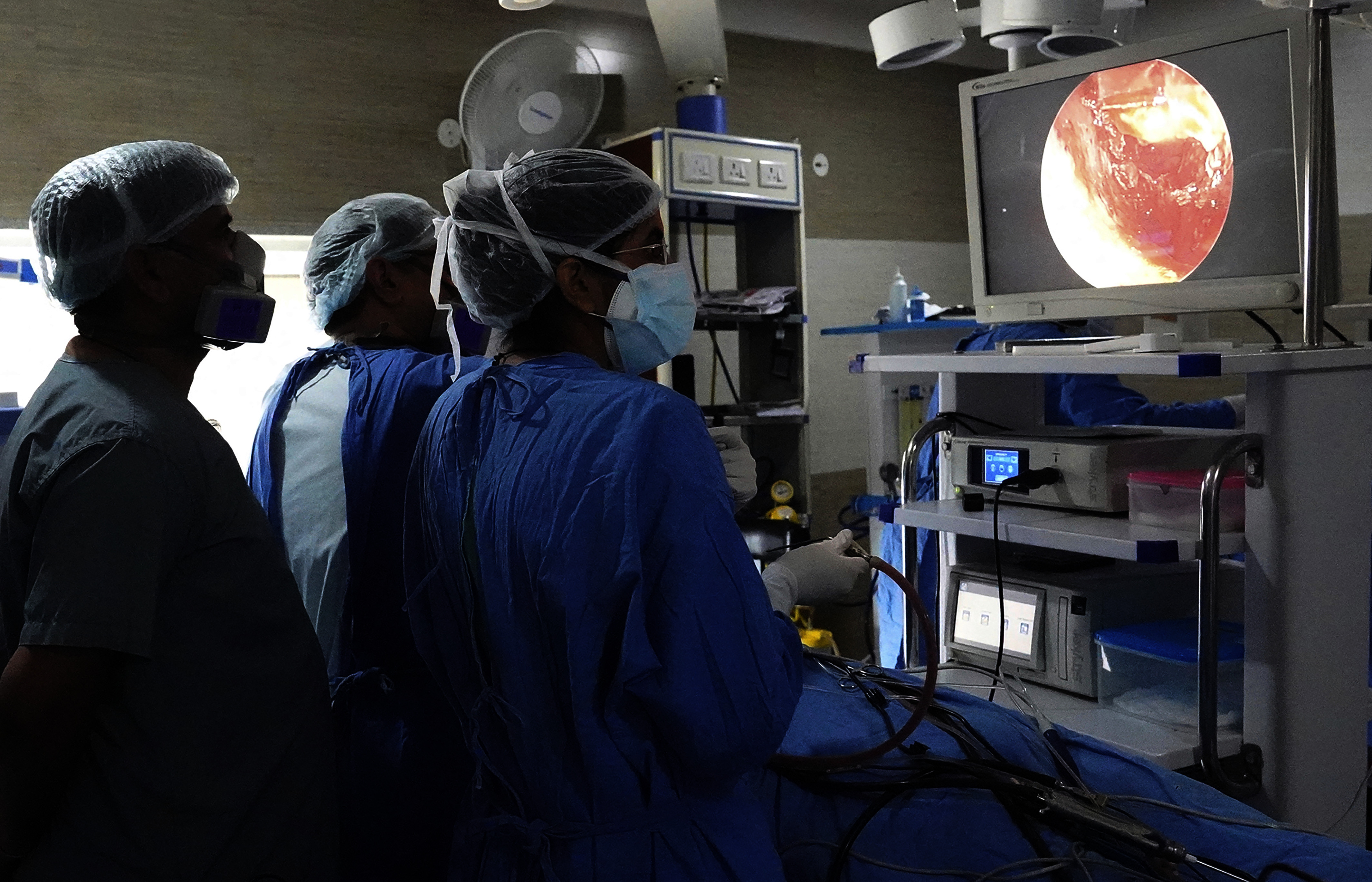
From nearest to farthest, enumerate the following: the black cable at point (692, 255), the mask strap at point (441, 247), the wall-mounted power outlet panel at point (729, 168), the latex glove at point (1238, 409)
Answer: the mask strap at point (441, 247) → the latex glove at point (1238, 409) → the wall-mounted power outlet panel at point (729, 168) → the black cable at point (692, 255)

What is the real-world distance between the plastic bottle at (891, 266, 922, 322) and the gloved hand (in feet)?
8.40

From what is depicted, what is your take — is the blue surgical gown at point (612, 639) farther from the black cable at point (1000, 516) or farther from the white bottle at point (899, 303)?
the white bottle at point (899, 303)

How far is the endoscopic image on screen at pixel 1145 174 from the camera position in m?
1.80

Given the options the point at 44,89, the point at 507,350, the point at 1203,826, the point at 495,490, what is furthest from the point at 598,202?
the point at 44,89

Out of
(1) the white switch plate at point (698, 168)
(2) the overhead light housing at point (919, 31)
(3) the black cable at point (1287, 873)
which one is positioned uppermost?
(2) the overhead light housing at point (919, 31)

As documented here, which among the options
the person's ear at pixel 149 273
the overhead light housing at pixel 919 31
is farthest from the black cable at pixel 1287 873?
the overhead light housing at pixel 919 31

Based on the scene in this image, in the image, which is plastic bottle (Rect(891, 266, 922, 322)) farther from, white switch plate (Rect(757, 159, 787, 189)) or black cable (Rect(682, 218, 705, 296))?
black cable (Rect(682, 218, 705, 296))

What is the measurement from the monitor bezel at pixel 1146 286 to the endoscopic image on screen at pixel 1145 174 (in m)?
0.01

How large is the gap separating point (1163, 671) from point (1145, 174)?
92cm

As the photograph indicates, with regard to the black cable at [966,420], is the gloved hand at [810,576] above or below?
below

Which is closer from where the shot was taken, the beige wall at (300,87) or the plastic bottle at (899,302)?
the beige wall at (300,87)

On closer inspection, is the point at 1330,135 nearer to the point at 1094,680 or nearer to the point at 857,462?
the point at 1094,680

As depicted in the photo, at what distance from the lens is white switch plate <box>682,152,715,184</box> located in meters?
3.92

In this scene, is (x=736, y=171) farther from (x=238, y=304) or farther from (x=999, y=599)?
(x=238, y=304)
